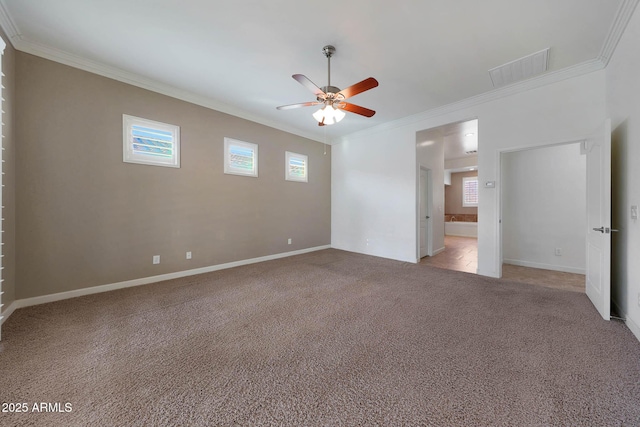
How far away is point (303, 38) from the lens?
2.56 meters

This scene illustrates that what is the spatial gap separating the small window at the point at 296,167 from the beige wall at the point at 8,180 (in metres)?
3.82

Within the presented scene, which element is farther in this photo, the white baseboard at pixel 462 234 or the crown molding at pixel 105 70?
the white baseboard at pixel 462 234

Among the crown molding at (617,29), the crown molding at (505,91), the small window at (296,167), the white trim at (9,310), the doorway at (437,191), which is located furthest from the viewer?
the small window at (296,167)

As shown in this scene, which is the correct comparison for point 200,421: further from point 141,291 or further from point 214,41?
point 214,41

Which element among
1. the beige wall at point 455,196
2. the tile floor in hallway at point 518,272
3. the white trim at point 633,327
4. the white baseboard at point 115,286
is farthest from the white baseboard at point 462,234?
the white baseboard at point 115,286

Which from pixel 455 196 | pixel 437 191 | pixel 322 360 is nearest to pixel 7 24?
pixel 322 360

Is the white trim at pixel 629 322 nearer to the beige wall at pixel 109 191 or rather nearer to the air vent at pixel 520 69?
the air vent at pixel 520 69

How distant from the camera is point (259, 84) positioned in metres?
3.54

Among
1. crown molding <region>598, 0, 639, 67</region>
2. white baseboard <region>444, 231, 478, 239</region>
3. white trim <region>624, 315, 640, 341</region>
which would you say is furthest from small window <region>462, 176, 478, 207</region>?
white trim <region>624, 315, 640, 341</region>

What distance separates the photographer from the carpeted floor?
4.27 ft

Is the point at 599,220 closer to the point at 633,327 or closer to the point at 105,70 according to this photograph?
the point at 633,327

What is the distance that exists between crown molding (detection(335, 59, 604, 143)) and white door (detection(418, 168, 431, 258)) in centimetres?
128

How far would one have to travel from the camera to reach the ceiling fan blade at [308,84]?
220 cm

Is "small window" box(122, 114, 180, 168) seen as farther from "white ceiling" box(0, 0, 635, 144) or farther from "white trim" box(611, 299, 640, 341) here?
"white trim" box(611, 299, 640, 341)
